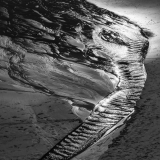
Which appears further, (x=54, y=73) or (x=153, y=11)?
(x=153, y=11)

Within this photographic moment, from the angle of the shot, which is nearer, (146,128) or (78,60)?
(146,128)

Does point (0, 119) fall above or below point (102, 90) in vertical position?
below

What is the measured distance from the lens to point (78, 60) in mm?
2156

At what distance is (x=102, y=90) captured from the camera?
5.96 feet

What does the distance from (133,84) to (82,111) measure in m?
0.42

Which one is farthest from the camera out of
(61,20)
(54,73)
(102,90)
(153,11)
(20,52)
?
(153,11)

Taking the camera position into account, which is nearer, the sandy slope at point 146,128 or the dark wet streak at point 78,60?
the sandy slope at point 146,128

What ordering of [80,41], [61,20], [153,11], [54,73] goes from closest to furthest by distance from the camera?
[54,73]
[80,41]
[61,20]
[153,11]

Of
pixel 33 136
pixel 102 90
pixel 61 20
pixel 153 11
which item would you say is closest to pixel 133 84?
pixel 102 90

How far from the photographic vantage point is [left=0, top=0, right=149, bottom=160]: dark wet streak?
1567 mm

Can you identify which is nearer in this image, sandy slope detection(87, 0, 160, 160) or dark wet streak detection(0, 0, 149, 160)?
sandy slope detection(87, 0, 160, 160)

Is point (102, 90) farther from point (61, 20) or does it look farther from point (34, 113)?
point (61, 20)

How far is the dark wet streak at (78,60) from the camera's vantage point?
5.14 feet

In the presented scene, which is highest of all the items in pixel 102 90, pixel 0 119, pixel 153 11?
pixel 153 11
